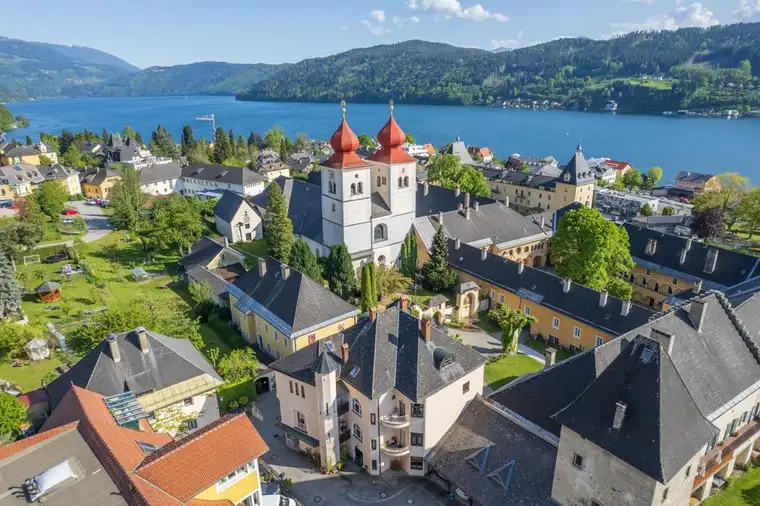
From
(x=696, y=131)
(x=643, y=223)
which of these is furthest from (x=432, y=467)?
(x=696, y=131)

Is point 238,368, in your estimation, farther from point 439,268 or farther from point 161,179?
point 161,179

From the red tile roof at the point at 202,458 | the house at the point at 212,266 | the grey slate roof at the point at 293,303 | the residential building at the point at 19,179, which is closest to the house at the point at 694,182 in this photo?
the grey slate roof at the point at 293,303

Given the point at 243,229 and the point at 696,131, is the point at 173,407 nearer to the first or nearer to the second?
the point at 243,229

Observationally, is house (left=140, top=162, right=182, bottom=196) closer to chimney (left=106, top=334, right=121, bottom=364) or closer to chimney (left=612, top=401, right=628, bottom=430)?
chimney (left=106, top=334, right=121, bottom=364)

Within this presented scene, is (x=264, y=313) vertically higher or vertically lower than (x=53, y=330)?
higher

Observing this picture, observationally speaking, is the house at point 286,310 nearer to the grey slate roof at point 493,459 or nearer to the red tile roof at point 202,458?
the grey slate roof at point 493,459
